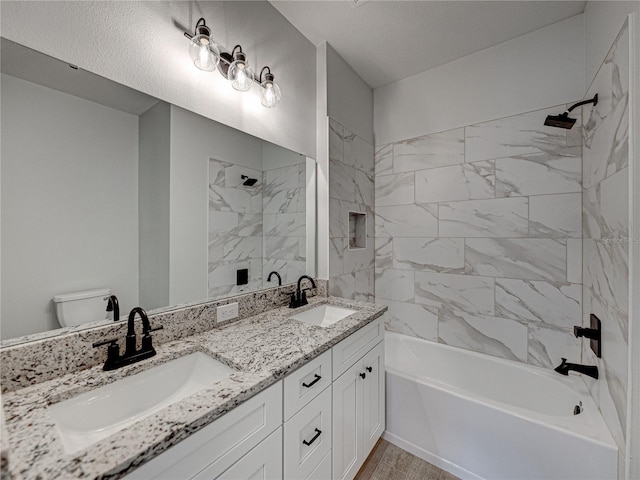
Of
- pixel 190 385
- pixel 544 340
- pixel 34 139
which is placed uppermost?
pixel 34 139

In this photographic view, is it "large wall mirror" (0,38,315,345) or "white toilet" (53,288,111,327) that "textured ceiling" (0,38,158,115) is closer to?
"large wall mirror" (0,38,315,345)

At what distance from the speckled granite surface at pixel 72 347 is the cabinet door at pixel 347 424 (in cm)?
74

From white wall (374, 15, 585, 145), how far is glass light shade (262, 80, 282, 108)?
132cm

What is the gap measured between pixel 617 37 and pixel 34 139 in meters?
2.39

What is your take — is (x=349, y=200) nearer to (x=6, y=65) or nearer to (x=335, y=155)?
(x=335, y=155)

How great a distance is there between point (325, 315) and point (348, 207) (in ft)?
3.10

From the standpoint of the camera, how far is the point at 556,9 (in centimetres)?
172

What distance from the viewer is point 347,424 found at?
139 cm

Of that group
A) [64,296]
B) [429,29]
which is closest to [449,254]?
[429,29]

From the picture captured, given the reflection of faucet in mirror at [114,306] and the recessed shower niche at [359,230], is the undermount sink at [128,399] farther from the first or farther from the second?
the recessed shower niche at [359,230]

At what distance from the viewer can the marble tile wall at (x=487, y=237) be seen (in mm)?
1837

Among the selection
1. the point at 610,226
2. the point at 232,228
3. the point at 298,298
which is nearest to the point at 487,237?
the point at 610,226

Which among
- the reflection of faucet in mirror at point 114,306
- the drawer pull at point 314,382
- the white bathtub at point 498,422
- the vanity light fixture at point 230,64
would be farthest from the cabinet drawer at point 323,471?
the vanity light fixture at point 230,64

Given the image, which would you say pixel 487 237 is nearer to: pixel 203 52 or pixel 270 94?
pixel 270 94
